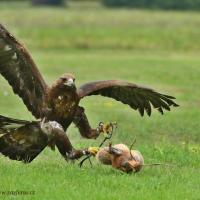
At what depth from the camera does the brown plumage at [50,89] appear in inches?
416

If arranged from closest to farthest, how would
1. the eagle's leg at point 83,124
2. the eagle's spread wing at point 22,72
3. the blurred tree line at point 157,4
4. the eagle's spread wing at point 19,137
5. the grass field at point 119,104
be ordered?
the grass field at point 119,104
the eagle's spread wing at point 19,137
the eagle's spread wing at point 22,72
the eagle's leg at point 83,124
the blurred tree line at point 157,4

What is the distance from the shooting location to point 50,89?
10641mm

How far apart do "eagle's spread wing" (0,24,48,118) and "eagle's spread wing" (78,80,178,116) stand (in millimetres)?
556

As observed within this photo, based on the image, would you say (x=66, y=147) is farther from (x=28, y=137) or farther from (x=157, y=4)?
(x=157, y=4)

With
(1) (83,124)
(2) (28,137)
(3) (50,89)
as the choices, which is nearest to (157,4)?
(1) (83,124)

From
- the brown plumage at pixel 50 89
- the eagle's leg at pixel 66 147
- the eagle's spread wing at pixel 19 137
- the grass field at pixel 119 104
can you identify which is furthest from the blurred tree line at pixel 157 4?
the eagle's spread wing at pixel 19 137

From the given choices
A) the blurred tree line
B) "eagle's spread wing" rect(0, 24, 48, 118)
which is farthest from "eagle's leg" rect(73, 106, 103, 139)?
the blurred tree line

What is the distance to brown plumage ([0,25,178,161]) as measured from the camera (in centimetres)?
1057

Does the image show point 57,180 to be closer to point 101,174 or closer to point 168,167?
point 101,174

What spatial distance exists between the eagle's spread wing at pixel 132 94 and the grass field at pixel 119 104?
0.79 metres

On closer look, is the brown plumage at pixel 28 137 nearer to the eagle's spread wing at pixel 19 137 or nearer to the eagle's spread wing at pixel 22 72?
the eagle's spread wing at pixel 19 137

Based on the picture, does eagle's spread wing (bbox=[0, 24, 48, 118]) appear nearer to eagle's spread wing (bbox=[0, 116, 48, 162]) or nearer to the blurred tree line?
eagle's spread wing (bbox=[0, 116, 48, 162])

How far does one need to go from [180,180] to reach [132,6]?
64.0 m

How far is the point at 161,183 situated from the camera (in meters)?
9.81
